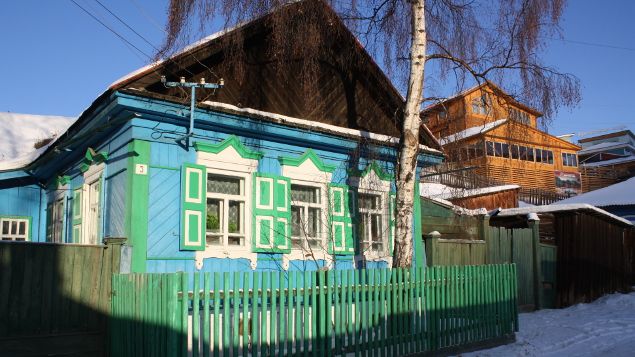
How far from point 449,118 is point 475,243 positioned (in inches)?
110

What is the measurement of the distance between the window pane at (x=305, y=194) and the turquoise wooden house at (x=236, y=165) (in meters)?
0.02

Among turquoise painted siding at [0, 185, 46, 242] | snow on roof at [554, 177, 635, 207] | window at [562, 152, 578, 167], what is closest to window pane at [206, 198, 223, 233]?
turquoise painted siding at [0, 185, 46, 242]

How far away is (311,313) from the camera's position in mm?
6645

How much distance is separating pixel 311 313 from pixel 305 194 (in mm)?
4087

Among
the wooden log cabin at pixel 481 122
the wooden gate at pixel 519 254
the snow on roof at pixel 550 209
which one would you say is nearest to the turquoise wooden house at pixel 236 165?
the wooden log cabin at pixel 481 122

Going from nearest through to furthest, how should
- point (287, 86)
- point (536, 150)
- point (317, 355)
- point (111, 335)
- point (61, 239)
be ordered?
point (317, 355), point (111, 335), point (287, 86), point (61, 239), point (536, 150)

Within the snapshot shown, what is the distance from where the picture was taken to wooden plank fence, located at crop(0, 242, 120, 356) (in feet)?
21.5

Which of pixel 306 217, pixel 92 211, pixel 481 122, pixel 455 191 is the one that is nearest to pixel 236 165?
pixel 306 217

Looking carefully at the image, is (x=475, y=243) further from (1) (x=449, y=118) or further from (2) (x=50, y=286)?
(2) (x=50, y=286)

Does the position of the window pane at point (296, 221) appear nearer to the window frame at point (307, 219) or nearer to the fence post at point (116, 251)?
the window frame at point (307, 219)

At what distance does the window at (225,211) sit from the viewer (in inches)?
354

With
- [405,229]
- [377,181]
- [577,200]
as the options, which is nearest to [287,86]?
[377,181]

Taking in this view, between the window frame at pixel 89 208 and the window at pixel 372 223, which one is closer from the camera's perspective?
the window frame at pixel 89 208

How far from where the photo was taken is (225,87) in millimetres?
9516
